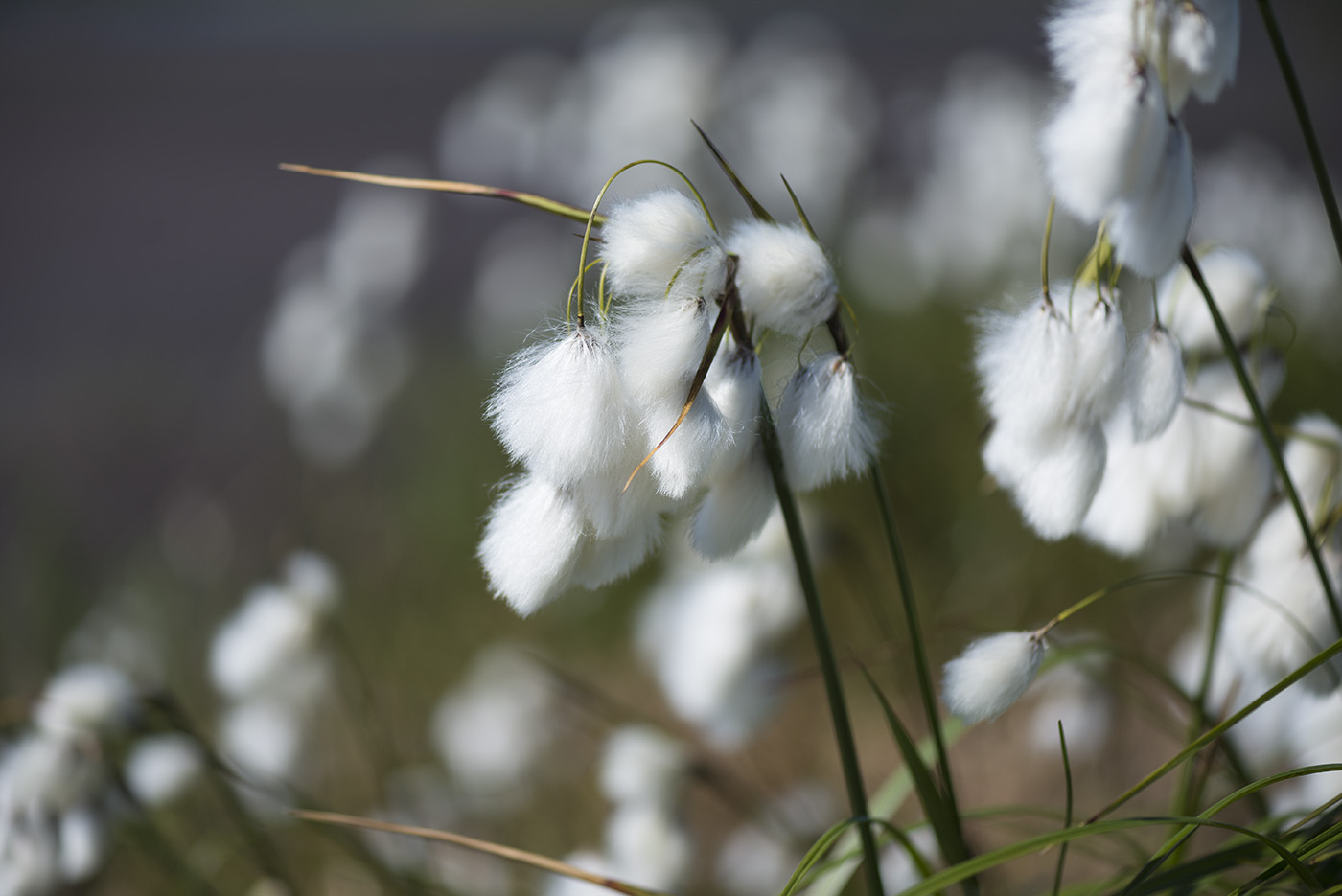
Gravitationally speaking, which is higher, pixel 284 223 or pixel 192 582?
pixel 284 223

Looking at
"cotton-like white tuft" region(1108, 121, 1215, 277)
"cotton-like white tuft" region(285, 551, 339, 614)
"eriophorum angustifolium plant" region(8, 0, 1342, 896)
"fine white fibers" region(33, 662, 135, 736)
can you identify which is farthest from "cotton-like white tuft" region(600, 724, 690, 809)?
"cotton-like white tuft" region(1108, 121, 1215, 277)

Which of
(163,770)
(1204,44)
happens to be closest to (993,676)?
(1204,44)

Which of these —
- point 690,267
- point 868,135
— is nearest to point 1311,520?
point 690,267

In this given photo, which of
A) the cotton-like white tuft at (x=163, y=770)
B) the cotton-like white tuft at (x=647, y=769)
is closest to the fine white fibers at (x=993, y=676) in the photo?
the cotton-like white tuft at (x=647, y=769)

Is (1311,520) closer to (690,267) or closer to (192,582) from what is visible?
(690,267)

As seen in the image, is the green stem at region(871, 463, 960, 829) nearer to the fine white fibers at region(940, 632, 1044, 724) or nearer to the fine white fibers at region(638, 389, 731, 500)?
the fine white fibers at region(940, 632, 1044, 724)

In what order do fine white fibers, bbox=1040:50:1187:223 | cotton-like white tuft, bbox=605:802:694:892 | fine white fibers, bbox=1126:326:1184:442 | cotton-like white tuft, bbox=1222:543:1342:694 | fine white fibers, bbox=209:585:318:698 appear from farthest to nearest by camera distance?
fine white fibers, bbox=209:585:318:698 < cotton-like white tuft, bbox=605:802:694:892 < cotton-like white tuft, bbox=1222:543:1342:694 < fine white fibers, bbox=1126:326:1184:442 < fine white fibers, bbox=1040:50:1187:223
